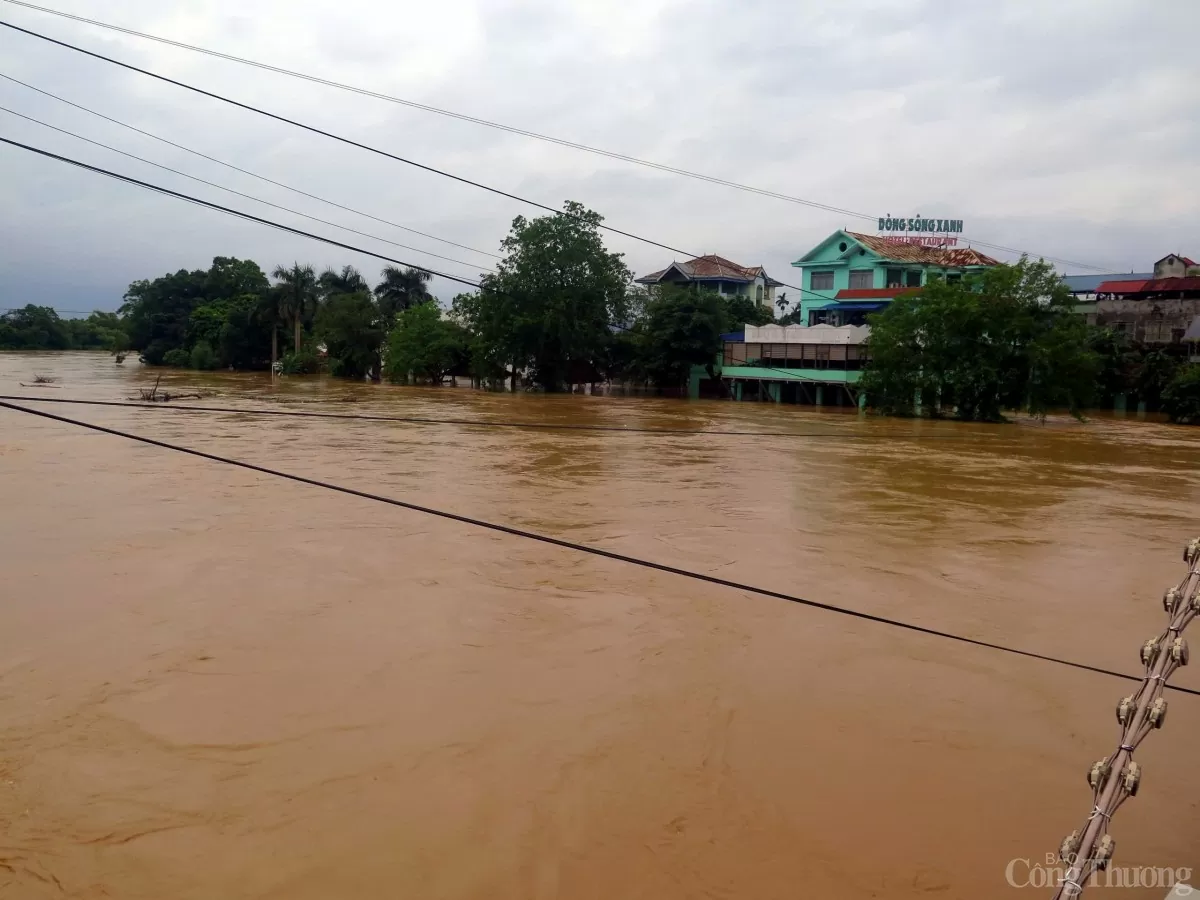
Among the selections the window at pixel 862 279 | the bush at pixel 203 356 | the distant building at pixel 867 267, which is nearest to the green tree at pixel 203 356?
the bush at pixel 203 356

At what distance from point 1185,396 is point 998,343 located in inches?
294

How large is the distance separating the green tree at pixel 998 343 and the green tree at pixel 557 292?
13.3 meters

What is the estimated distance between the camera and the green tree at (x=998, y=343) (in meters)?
29.9

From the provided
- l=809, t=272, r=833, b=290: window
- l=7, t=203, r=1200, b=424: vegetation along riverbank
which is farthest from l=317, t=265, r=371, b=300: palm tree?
l=809, t=272, r=833, b=290: window

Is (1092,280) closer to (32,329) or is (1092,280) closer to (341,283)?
(341,283)

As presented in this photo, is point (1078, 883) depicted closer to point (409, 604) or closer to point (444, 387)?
point (409, 604)

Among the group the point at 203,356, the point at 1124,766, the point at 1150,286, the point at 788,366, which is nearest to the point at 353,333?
the point at 203,356

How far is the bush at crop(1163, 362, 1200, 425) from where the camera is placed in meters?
31.2

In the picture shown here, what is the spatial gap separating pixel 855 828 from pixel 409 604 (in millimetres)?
4146

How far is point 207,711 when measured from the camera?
17.0ft

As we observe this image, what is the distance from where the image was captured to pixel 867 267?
39344 mm

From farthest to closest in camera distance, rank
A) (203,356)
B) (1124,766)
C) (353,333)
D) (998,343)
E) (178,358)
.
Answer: (178,358)
(203,356)
(353,333)
(998,343)
(1124,766)

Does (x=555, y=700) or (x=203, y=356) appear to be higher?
(x=203, y=356)

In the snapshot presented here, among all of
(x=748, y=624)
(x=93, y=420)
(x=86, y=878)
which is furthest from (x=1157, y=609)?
(x=93, y=420)
